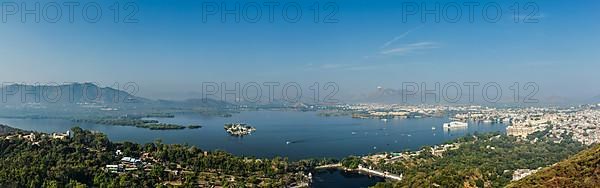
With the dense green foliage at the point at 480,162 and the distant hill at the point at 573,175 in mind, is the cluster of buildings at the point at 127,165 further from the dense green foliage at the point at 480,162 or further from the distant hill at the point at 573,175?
the distant hill at the point at 573,175

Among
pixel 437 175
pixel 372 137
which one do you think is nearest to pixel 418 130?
pixel 372 137

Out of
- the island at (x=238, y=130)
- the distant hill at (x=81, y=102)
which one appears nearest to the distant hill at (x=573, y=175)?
the island at (x=238, y=130)

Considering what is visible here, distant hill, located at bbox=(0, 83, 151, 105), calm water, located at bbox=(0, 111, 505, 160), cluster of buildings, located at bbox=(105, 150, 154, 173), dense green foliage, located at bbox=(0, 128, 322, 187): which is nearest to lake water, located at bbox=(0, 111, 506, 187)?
calm water, located at bbox=(0, 111, 505, 160)

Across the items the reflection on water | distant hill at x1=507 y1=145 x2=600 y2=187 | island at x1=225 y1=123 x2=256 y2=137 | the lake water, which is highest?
distant hill at x1=507 y1=145 x2=600 y2=187

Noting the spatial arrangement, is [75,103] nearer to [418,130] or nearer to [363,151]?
[418,130]

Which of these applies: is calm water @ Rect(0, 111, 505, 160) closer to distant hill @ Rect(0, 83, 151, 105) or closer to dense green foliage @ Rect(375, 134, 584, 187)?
dense green foliage @ Rect(375, 134, 584, 187)

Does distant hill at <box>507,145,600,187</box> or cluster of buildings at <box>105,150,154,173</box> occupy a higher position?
distant hill at <box>507,145,600,187</box>
